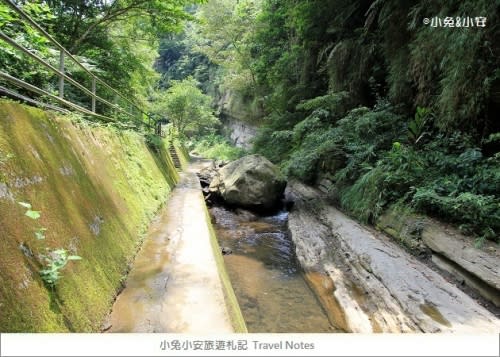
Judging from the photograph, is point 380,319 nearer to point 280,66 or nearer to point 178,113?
point 280,66

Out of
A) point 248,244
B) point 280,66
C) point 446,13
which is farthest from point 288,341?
point 280,66

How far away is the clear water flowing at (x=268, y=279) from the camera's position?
162 inches

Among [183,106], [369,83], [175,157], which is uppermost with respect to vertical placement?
[183,106]

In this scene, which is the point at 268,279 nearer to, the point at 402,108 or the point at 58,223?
the point at 58,223

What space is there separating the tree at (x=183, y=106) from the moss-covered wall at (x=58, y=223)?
23.8 meters

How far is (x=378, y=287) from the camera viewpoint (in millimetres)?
4238

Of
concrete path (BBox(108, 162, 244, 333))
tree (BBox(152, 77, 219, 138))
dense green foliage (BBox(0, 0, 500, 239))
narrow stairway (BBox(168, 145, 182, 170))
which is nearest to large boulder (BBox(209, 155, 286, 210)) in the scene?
dense green foliage (BBox(0, 0, 500, 239))

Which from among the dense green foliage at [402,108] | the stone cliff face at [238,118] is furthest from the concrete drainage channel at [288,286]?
the stone cliff face at [238,118]

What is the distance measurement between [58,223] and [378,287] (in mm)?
4059

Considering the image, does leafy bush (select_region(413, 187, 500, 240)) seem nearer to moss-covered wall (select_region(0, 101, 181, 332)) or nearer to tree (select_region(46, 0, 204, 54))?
moss-covered wall (select_region(0, 101, 181, 332))

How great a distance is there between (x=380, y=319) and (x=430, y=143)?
407cm

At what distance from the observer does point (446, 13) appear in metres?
5.49

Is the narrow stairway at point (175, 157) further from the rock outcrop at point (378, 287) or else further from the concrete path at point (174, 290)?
the concrete path at point (174, 290)

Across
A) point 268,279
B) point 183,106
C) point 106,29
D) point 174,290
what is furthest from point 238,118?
point 174,290
